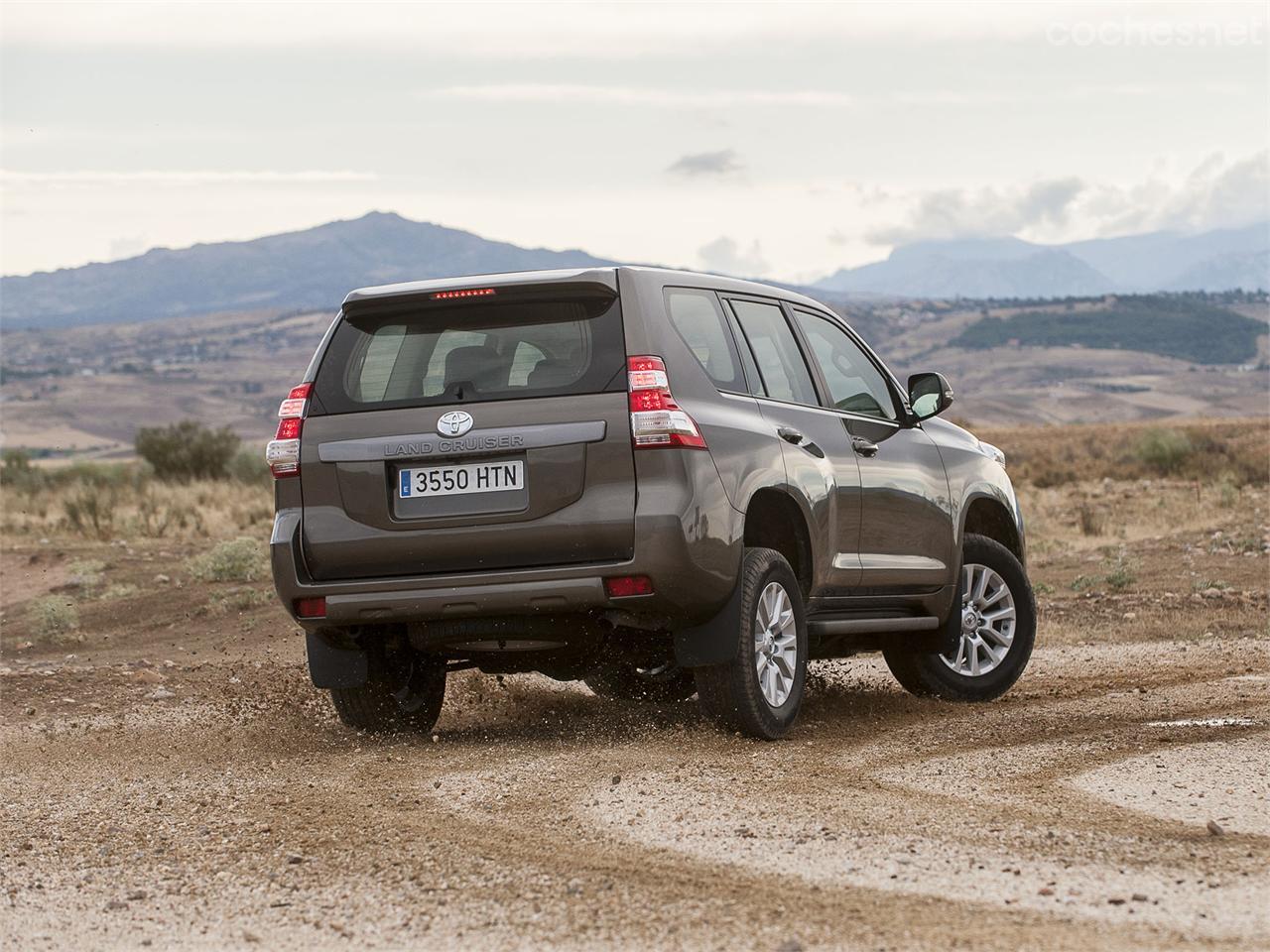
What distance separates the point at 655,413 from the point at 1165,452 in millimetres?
31088

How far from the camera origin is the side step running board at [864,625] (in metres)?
7.64

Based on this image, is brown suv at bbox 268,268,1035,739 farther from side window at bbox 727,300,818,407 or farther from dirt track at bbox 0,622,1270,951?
dirt track at bbox 0,622,1270,951

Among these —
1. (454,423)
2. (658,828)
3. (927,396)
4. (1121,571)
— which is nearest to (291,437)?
(454,423)

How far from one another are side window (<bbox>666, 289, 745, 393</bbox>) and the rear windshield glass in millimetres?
350

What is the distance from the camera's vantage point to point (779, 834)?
5.17 meters

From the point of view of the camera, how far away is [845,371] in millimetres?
8297

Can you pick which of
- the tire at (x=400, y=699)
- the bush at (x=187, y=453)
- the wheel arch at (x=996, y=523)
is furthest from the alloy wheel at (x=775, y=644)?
the bush at (x=187, y=453)

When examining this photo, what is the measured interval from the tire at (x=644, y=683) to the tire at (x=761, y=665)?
525 millimetres

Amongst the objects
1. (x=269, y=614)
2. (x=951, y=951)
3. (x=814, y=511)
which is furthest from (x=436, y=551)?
(x=269, y=614)

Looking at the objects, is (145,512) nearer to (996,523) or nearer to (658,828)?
(996,523)

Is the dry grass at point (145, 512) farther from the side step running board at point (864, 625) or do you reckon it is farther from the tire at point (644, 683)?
the side step running board at point (864, 625)

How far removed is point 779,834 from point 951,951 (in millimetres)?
1336

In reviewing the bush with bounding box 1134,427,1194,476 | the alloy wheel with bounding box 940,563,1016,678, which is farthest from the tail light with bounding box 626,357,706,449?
the bush with bounding box 1134,427,1194,476

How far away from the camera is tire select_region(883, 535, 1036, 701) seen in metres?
8.79
